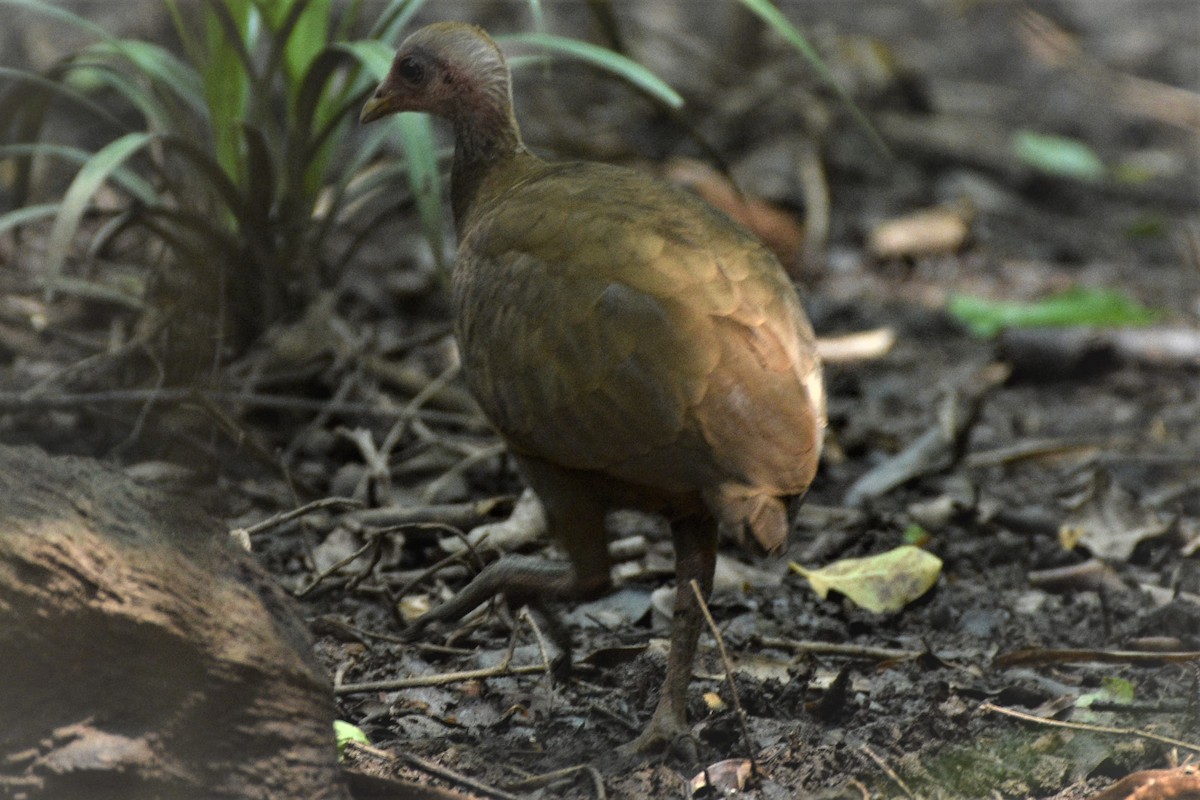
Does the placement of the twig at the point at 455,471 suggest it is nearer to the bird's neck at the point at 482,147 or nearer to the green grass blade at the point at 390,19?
the bird's neck at the point at 482,147

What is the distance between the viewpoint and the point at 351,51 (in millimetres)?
3775

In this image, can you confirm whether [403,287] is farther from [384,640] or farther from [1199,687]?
[1199,687]

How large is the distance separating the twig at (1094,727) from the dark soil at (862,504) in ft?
0.04

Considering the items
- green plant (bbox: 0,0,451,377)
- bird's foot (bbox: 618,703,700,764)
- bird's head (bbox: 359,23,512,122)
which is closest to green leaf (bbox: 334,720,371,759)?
bird's foot (bbox: 618,703,700,764)

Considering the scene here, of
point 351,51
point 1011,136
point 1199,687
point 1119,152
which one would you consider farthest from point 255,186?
point 1119,152

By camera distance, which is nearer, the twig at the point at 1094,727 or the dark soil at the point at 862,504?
the twig at the point at 1094,727

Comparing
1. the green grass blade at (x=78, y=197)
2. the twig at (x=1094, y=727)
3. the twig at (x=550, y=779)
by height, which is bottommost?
the twig at (x=1094, y=727)

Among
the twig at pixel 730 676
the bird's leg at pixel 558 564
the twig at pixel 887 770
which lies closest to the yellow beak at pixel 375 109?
the bird's leg at pixel 558 564

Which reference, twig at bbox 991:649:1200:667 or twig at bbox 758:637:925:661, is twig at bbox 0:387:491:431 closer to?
twig at bbox 758:637:925:661

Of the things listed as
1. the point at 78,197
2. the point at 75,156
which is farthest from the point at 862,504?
the point at 75,156

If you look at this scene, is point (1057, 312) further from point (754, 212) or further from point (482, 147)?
point (482, 147)

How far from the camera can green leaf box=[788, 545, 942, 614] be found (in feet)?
11.3

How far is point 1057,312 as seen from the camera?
5.38 meters

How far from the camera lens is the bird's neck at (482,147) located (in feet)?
11.8
